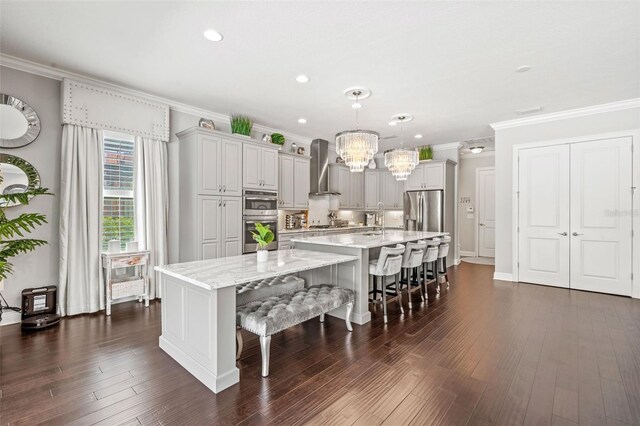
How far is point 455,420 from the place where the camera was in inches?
76.0

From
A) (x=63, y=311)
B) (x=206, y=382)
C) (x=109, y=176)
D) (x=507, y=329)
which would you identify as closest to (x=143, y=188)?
(x=109, y=176)

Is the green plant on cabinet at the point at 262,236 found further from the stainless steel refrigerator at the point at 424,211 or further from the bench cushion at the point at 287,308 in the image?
the stainless steel refrigerator at the point at 424,211

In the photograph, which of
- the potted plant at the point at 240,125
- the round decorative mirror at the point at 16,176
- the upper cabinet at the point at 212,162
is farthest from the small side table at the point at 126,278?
the potted plant at the point at 240,125

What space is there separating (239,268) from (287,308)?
1.83 ft

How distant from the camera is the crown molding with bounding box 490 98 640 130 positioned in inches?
183

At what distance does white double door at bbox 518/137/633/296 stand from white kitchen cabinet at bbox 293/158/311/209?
415 cm

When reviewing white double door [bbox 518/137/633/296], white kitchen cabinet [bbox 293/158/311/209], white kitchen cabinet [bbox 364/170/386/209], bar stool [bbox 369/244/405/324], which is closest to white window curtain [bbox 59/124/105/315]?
white kitchen cabinet [bbox 293/158/311/209]

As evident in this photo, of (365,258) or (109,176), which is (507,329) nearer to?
(365,258)

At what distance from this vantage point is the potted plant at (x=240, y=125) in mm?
5203

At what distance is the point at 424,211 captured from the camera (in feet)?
24.1

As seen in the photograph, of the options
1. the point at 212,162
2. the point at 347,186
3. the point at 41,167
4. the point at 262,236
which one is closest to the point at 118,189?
the point at 41,167

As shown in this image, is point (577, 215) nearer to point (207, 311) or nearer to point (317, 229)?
point (317, 229)

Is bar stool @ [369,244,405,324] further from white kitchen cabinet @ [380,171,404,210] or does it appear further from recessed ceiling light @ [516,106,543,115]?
white kitchen cabinet @ [380,171,404,210]

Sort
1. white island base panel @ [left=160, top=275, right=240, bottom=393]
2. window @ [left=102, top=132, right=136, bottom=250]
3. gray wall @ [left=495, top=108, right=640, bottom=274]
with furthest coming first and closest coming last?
gray wall @ [left=495, top=108, right=640, bottom=274] → window @ [left=102, top=132, right=136, bottom=250] → white island base panel @ [left=160, top=275, right=240, bottom=393]
